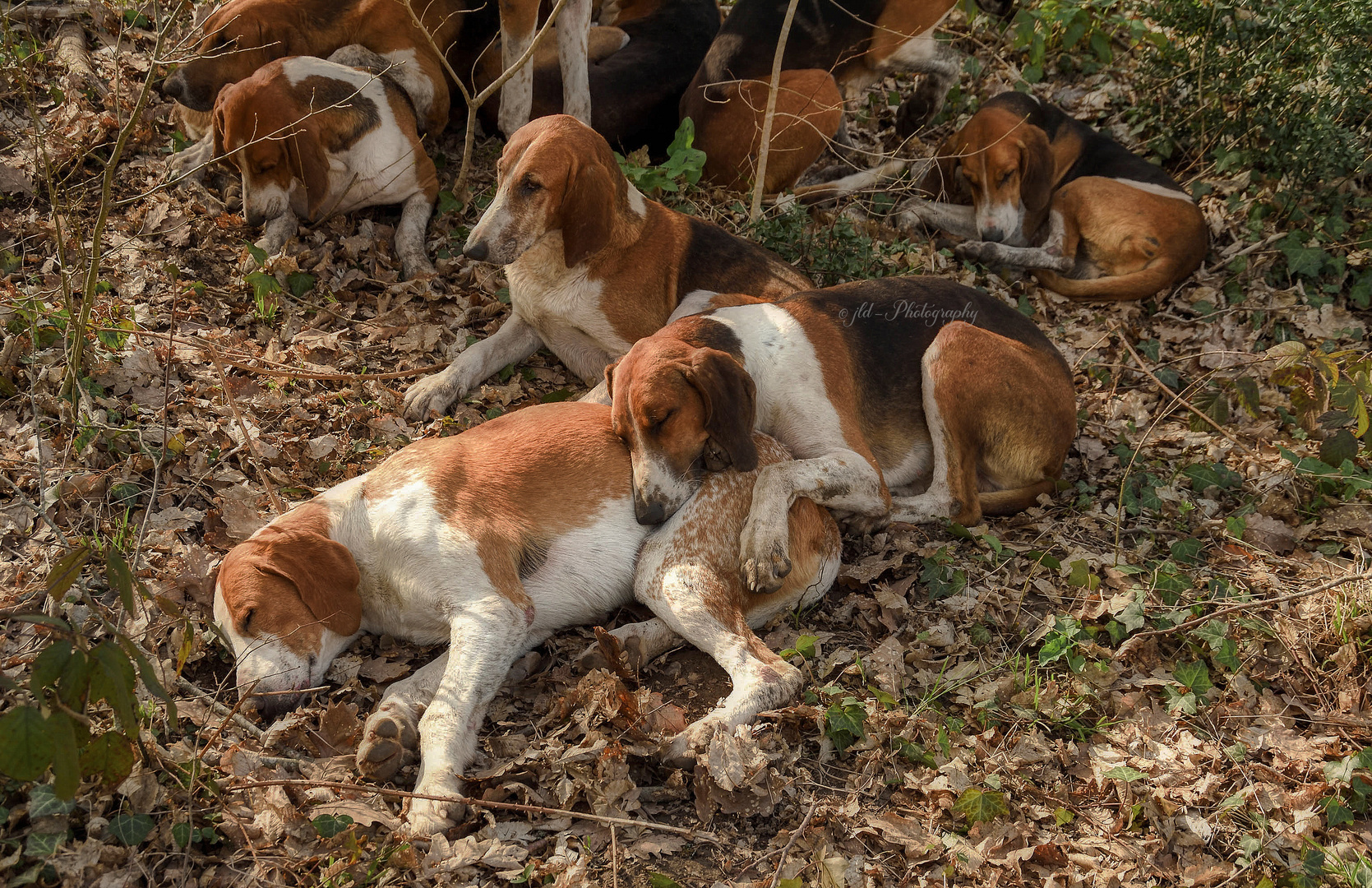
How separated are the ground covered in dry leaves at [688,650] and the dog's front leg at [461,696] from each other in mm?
101

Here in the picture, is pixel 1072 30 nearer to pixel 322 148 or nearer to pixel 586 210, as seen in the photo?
pixel 586 210

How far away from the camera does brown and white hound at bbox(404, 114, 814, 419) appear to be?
4840 millimetres

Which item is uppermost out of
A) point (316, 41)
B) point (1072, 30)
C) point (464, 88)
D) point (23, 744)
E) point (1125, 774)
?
point (316, 41)

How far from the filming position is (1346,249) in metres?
6.61

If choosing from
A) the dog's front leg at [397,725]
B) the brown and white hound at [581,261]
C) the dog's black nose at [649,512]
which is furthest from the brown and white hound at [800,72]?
the dog's front leg at [397,725]

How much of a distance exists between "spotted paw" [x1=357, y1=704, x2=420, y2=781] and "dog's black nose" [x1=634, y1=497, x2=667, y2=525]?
1143 millimetres

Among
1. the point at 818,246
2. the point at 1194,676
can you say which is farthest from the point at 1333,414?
the point at 818,246

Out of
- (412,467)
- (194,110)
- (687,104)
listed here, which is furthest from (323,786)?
(687,104)

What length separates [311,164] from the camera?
18.6 ft

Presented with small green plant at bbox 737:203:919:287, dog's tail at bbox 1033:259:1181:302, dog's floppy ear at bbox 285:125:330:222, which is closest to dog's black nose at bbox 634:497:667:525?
small green plant at bbox 737:203:919:287

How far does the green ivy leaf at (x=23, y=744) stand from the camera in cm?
222

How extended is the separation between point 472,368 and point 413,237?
1201 millimetres

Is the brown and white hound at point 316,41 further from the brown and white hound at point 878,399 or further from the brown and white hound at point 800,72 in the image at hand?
the brown and white hound at point 878,399

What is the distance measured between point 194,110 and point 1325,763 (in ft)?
22.2
